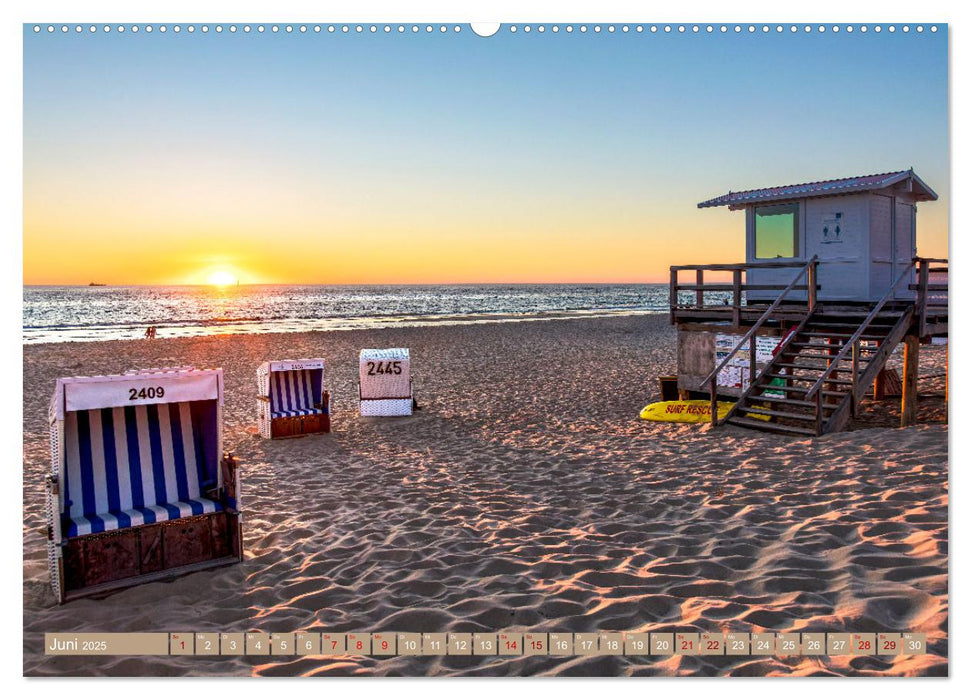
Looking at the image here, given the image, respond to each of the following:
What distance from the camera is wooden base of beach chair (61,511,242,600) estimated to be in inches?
205

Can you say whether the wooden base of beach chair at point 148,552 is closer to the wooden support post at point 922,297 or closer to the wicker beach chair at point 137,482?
the wicker beach chair at point 137,482

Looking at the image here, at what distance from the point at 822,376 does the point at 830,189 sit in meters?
4.59

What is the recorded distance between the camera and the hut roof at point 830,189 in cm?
1234

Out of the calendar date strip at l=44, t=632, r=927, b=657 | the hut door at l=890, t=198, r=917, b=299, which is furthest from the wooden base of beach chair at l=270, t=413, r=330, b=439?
the hut door at l=890, t=198, r=917, b=299

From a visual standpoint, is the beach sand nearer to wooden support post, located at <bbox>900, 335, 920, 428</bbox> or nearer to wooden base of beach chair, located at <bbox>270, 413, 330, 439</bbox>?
wooden base of beach chair, located at <bbox>270, 413, 330, 439</bbox>

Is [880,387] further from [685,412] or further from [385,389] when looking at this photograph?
[385,389]

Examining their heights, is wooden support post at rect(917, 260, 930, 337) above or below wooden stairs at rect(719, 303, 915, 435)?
above

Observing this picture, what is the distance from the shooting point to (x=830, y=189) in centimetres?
1286

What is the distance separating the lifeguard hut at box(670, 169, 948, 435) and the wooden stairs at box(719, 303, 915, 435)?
3 cm

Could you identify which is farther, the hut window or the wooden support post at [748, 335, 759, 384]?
the hut window

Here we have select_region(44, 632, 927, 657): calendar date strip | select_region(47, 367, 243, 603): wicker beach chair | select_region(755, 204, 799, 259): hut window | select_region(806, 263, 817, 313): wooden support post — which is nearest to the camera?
select_region(44, 632, 927, 657): calendar date strip

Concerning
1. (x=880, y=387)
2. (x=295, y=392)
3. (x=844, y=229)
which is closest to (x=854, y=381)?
(x=844, y=229)

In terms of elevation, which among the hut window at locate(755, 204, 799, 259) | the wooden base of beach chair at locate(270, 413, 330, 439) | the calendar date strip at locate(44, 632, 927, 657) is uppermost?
the hut window at locate(755, 204, 799, 259)
